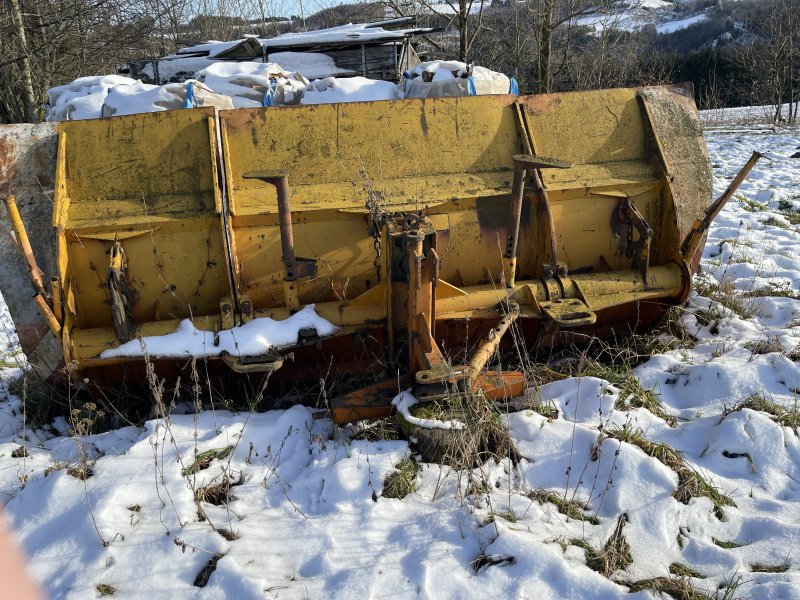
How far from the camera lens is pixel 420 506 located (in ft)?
7.68

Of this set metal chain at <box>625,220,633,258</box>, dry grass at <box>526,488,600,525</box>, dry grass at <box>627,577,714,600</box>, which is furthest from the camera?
metal chain at <box>625,220,633,258</box>

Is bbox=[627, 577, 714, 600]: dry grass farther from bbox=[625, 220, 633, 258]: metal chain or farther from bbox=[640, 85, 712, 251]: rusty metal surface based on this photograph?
bbox=[640, 85, 712, 251]: rusty metal surface

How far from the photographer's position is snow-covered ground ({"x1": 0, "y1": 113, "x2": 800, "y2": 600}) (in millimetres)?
1992

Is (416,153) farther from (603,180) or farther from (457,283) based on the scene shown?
(603,180)

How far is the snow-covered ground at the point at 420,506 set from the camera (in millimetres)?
1992

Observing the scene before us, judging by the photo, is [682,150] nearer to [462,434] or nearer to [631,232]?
[631,232]

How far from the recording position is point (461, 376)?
2605 millimetres

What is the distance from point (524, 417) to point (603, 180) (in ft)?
4.94

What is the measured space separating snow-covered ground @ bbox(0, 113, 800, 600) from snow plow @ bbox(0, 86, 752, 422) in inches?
13.8

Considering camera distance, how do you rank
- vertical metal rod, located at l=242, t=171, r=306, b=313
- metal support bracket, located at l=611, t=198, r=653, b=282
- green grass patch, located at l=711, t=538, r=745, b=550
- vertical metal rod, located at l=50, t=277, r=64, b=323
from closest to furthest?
green grass patch, located at l=711, t=538, r=745, b=550, vertical metal rod, located at l=242, t=171, r=306, b=313, vertical metal rod, located at l=50, t=277, r=64, b=323, metal support bracket, located at l=611, t=198, r=653, b=282

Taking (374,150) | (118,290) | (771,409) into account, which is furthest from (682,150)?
(118,290)

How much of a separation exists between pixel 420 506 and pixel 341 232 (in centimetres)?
155

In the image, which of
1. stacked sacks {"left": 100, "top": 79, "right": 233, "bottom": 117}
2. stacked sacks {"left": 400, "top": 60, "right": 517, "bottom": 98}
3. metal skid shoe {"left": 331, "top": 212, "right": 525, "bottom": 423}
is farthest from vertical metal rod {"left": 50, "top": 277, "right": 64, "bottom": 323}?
stacked sacks {"left": 400, "top": 60, "right": 517, "bottom": 98}

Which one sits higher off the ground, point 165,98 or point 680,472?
point 165,98
